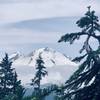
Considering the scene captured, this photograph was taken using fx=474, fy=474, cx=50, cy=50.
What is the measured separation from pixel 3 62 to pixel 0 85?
8.10 meters

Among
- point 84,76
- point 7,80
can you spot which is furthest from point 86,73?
point 7,80

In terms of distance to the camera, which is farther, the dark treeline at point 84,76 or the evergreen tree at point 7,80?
the evergreen tree at point 7,80

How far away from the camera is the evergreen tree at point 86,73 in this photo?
14.7 metres

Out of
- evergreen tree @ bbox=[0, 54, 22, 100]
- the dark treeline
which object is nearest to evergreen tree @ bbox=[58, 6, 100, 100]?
the dark treeline

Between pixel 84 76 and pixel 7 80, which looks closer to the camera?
pixel 84 76

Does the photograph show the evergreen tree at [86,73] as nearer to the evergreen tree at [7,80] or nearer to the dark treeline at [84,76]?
the dark treeline at [84,76]

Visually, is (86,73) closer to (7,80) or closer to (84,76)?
(84,76)

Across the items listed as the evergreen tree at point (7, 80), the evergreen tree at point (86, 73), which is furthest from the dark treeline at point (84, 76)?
the evergreen tree at point (7, 80)

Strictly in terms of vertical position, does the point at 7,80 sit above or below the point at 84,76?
above

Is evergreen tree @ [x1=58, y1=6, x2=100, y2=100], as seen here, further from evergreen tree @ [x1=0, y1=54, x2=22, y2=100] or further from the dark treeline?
evergreen tree @ [x1=0, y1=54, x2=22, y2=100]

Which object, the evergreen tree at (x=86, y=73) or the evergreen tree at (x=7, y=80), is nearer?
the evergreen tree at (x=86, y=73)

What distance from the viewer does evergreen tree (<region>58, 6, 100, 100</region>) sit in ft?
48.2

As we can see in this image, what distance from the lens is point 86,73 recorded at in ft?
48.9

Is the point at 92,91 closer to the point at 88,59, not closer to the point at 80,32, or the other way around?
the point at 88,59
